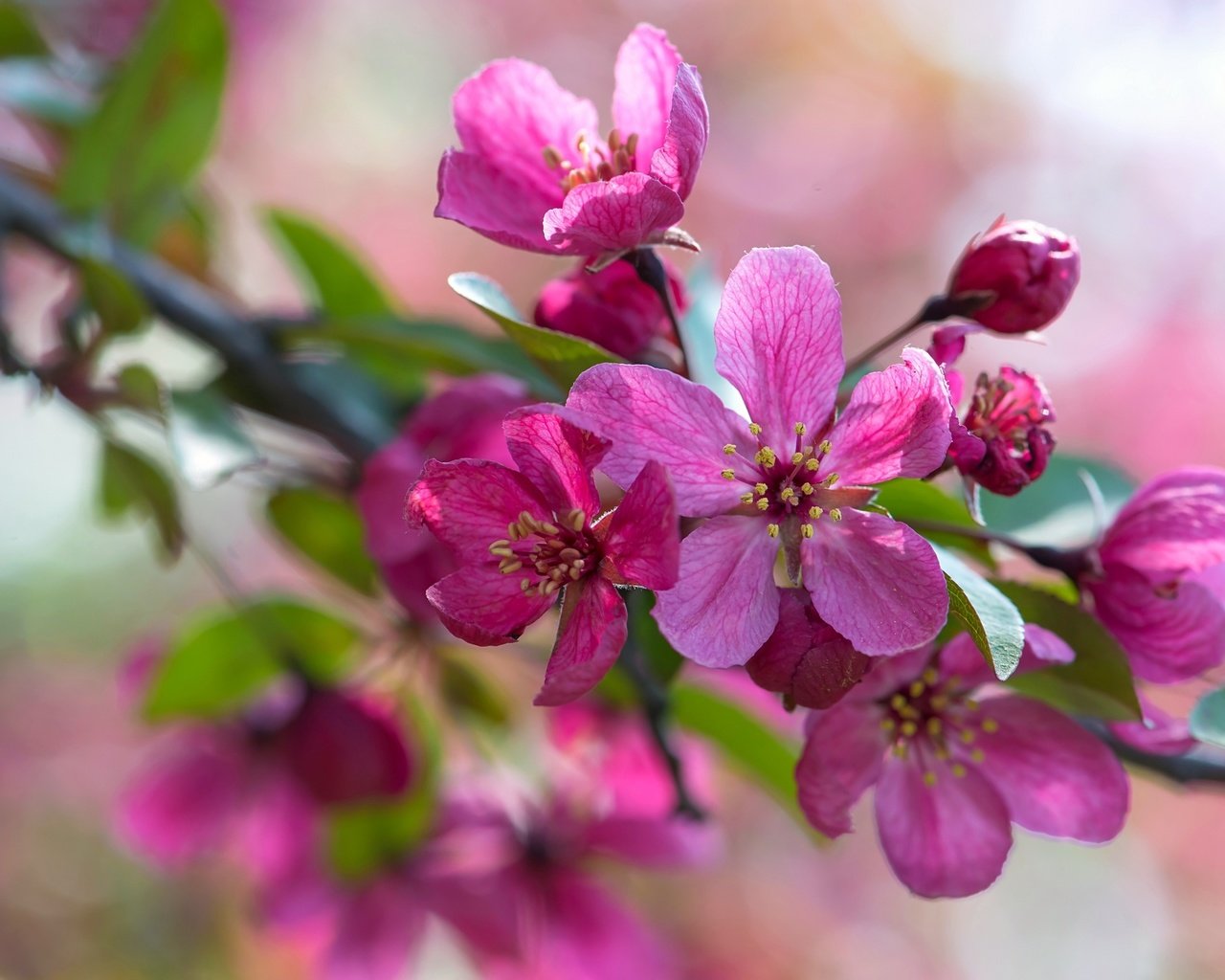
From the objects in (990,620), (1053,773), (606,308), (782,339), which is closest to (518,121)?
(606,308)

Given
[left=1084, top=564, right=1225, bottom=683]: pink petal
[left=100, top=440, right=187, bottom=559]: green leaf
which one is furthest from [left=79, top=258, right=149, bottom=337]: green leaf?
[left=1084, top=564, right=1225, bottom=683]: pink petal

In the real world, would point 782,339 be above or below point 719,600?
above

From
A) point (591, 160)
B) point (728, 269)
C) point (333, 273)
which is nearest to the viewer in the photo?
point (591, 160)

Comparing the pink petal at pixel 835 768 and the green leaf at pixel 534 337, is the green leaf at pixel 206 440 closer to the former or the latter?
the green leaf at pixel 534 337

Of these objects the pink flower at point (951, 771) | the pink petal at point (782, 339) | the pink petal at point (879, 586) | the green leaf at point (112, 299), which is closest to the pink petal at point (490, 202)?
the pink petal at point (782, 339)

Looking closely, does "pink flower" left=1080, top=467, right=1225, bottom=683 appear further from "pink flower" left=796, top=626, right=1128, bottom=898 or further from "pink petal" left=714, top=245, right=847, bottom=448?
"pink petal" left=714, top=245, right=847, bottom=448

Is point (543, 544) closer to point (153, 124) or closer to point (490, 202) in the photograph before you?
point (490, 202)
